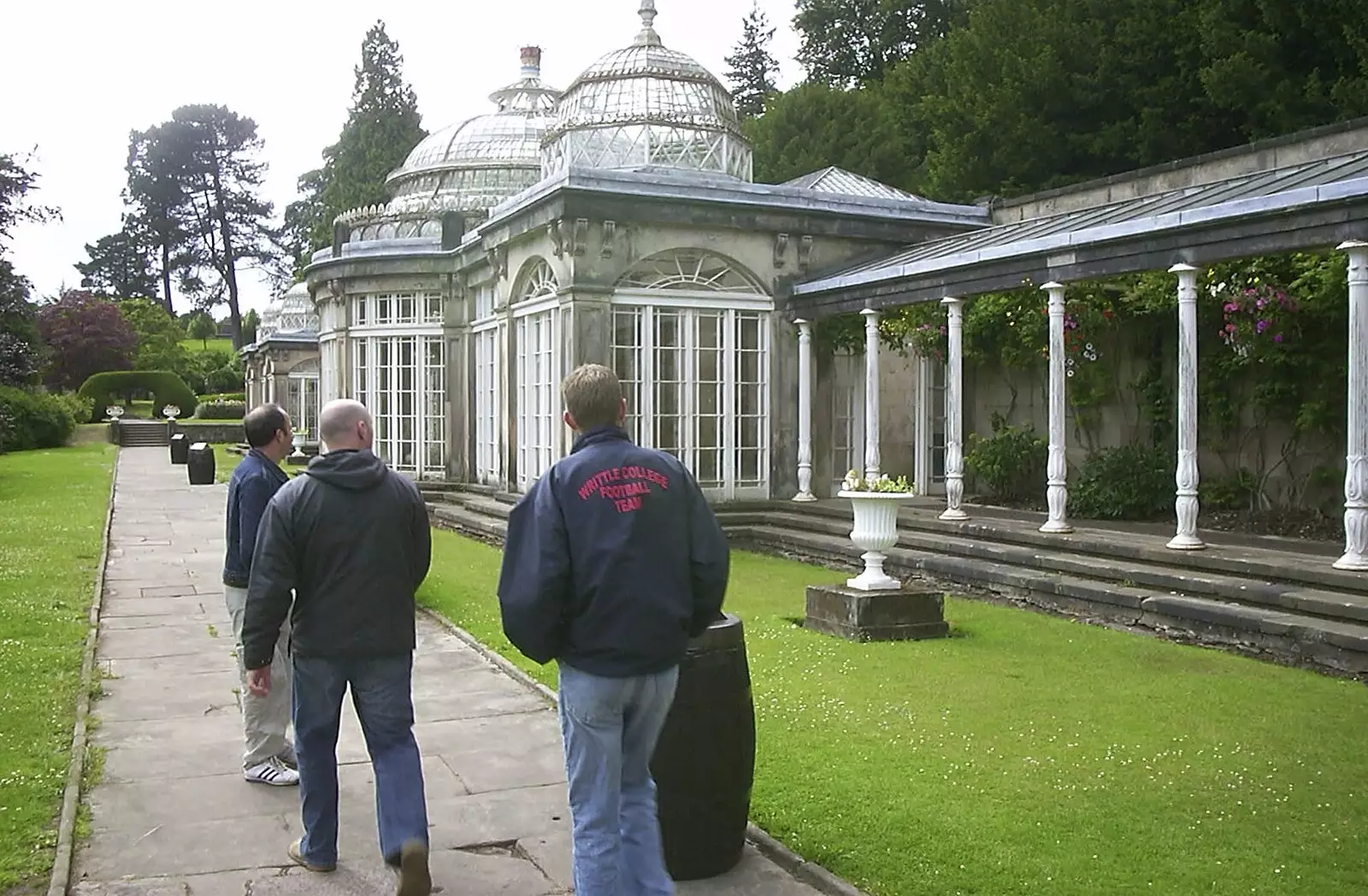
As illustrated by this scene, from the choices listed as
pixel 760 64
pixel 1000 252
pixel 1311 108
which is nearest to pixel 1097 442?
pixel 1000 252

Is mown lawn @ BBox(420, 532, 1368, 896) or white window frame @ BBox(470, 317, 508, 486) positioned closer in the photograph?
mown lawn @ BBox(420, 532, 1368, 896)

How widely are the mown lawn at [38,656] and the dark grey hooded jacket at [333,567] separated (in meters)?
1.35

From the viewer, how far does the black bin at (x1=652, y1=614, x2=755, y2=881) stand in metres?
4.51

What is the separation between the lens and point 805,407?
52.1 feet

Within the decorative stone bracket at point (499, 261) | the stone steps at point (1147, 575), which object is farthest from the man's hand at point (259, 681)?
the decorative stone bracket at point (499, 261)

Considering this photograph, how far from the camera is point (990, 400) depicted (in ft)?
56.6

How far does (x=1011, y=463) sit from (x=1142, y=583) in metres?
5.92

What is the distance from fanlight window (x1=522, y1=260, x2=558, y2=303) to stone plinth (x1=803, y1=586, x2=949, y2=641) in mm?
7204

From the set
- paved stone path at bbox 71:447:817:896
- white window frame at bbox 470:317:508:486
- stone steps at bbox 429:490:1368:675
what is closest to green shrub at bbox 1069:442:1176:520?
stone steps at bbox 429:490:1368:675

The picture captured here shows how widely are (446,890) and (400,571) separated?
1152mm

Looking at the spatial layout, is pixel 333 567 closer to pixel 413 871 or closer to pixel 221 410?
pixel 413 871

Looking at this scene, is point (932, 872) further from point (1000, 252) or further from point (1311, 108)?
point (1311, 108)

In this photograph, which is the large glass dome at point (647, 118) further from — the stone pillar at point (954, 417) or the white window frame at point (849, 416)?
the stone pillar at point (954, 417)

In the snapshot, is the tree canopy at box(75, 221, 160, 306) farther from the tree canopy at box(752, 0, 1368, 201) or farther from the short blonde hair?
the short blonde hair
